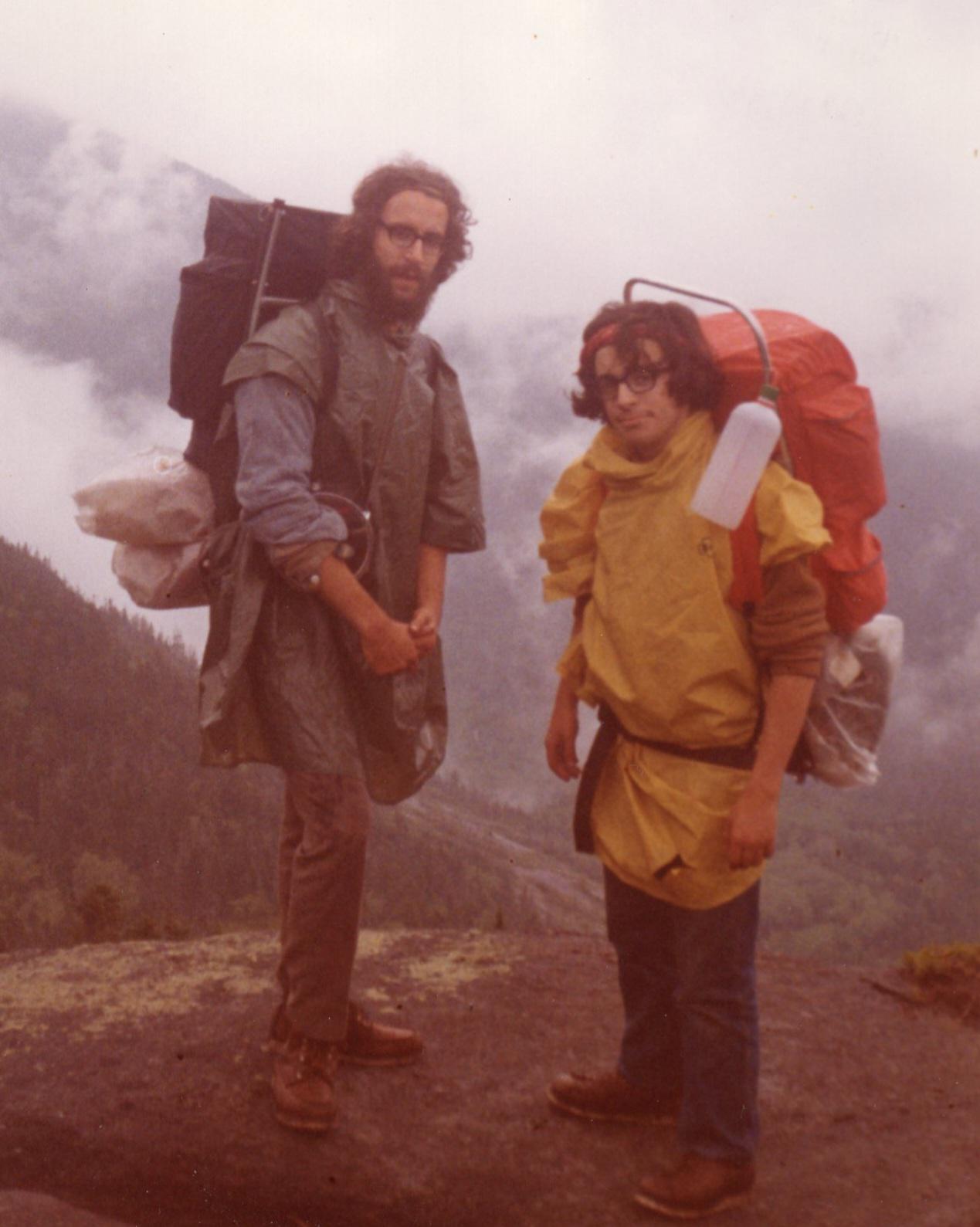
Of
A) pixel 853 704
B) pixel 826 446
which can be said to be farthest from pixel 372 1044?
pixel 826 446

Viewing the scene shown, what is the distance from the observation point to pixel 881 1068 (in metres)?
4.37

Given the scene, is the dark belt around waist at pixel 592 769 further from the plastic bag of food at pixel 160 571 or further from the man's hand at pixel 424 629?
the plastic bag of food at pixel 160 571

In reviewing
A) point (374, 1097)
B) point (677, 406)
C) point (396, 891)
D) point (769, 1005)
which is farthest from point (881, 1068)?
point (396, 891)

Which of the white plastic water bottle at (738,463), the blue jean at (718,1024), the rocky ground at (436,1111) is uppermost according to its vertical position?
the white plastic water bottle at (738,463)

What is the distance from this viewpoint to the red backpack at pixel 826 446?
9.43ft

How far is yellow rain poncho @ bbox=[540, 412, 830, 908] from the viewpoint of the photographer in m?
2.96

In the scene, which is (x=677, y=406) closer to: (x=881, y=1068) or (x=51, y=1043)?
(x=881, y=1068)

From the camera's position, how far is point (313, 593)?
3.47 m

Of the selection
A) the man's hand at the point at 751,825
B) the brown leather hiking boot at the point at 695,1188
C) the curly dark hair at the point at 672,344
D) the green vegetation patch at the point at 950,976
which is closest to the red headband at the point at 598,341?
the curly dark hair at the point at 672,344

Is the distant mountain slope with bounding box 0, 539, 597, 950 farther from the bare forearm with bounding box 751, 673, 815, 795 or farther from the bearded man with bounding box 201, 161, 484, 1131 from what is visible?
the bare forearm with bounding box 751, 673, 815, 795

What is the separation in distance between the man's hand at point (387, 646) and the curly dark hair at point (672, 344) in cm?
81

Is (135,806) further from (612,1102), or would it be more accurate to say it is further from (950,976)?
(612,1102)

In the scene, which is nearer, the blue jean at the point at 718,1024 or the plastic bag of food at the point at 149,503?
the blue jean at the point at 718,1024

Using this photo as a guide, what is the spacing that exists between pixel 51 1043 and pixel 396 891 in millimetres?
41717
